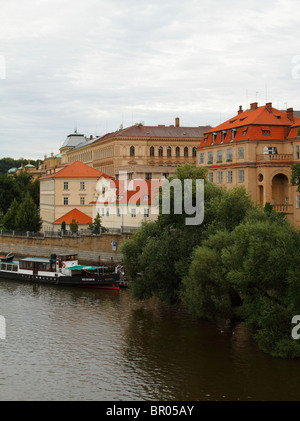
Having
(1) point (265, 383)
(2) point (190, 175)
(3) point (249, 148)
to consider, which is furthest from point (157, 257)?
(3) point (249, 148)

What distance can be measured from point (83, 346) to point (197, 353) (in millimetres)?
6389

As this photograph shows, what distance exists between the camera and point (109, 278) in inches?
2025

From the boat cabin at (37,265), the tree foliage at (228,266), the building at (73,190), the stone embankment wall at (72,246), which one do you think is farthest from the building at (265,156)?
the building at (73,190)

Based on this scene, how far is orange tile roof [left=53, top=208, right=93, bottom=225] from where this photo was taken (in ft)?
250

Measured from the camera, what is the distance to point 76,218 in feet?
251

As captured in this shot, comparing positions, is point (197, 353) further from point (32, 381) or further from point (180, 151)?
point (180, 151)

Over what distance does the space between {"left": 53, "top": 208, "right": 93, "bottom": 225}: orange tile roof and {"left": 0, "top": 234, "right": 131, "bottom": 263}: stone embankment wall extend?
7313 mm

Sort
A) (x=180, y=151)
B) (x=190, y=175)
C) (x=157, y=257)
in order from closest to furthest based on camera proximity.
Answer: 1. (x=157, y=257)
2. (x=190, y=175)
3. (x=180, y=151)

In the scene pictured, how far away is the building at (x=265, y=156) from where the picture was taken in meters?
56.1

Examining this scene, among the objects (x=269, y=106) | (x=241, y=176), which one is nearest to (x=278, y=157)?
(x=241, y=176)

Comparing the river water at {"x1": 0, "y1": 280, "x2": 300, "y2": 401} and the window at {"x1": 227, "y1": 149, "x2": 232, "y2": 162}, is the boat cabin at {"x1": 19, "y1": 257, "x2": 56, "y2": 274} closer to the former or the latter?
the river water at {"x1": 0, "y1": 280, "x2": 300, "y2": 401}

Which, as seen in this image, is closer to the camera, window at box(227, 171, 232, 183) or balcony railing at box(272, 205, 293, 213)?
balcony railing at box(272, 205, 293, 213)

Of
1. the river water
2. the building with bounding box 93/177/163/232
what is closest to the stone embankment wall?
the building with bounding box 93/177/163/232

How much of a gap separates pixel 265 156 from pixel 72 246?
23.3 metres
